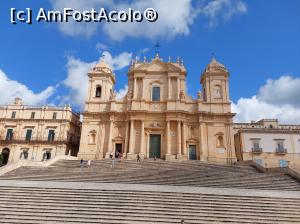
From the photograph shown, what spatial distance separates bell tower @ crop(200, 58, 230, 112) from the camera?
112 feet

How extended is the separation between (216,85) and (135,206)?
24.4 metres

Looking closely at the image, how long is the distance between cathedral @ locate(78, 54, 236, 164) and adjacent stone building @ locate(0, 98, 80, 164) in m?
7.75

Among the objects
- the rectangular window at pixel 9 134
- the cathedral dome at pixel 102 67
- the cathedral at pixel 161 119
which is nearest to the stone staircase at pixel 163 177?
the cathedral at pixel 161 119

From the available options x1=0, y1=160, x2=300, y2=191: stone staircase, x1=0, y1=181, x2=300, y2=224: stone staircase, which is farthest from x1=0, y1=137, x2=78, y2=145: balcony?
x1=0, y1=181, x2=300, y2=224: stone staircase

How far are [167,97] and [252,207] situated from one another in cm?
2133

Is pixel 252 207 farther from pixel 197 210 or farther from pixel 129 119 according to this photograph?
pixel 129 119

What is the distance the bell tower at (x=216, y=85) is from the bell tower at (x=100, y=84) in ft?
40.2

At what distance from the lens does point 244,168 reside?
24.5 meters

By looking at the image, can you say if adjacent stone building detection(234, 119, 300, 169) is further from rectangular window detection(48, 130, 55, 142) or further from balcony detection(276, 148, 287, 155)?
rectangular window detection(48, 130, 55, 142)

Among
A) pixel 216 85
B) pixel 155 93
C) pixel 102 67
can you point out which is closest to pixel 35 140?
pixel 102 67

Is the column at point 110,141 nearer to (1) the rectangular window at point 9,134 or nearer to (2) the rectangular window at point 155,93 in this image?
(2) the rectangular window at point 155,93

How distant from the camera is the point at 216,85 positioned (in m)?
35.2

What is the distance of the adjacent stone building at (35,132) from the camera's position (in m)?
39.1

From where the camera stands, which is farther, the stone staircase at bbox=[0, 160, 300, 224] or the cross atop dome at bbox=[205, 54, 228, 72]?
the cross atop dome at bbox=[205, 54, 228, 72]
